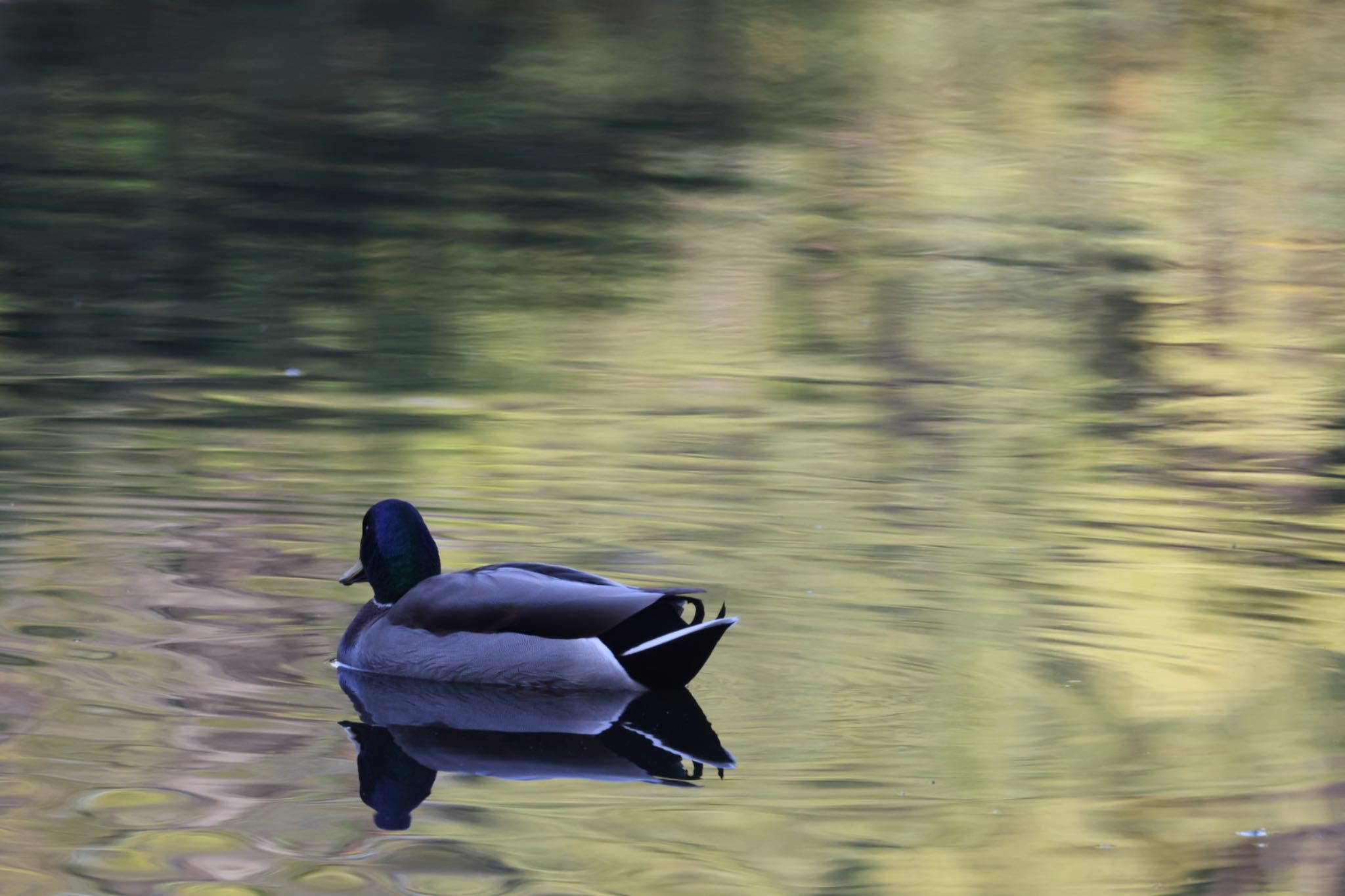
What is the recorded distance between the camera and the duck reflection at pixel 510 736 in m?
5.29

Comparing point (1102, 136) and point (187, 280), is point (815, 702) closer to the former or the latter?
point (187, 280)

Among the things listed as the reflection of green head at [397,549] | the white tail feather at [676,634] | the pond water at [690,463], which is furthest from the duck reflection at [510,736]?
the reflection of green head at [397,549]

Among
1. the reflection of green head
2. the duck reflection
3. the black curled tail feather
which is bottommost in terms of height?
the duck reflection

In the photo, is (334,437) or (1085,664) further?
(334,437)

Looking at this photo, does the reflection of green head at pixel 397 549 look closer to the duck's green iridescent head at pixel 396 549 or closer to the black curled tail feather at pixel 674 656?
the duck's green iridescent head at pixel 396 549

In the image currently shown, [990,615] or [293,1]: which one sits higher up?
[293,1]

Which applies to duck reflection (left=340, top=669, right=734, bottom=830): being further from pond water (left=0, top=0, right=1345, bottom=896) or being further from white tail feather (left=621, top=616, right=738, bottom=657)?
white tail feather (left=621, top=616, right=738, bottom=657)

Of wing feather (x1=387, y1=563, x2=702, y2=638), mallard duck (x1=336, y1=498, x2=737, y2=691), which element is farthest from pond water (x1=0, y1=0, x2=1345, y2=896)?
wing feather (x1=387, y1=563, x2=702, y2=638)

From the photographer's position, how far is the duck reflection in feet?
17.4

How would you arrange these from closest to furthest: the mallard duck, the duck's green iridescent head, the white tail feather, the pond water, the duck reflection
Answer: the pond water → the duck reflection → the white tail feather → the mallard duck → the duck's green iridescent head

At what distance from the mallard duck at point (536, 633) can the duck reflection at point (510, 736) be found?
51 millimetres

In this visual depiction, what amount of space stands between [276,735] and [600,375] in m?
5.31

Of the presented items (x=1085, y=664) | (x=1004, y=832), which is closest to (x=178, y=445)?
(x=1085, y=664)

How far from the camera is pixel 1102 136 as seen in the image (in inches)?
800
